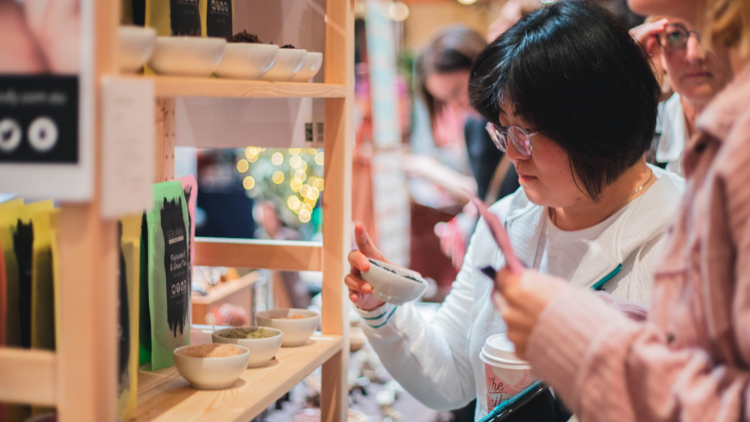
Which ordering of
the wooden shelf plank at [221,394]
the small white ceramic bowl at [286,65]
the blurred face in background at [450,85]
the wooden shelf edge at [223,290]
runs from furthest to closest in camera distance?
the blurred face in background at [450,85]
the wooden shelf edge at [223,290]
the small white ceramic bowl at [286,65]
the wooden shelf plank at [221,394]

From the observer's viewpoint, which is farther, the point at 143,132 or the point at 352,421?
the point at 352,421

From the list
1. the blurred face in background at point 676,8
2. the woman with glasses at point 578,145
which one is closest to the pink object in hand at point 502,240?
the blurred face in background at point 676,8

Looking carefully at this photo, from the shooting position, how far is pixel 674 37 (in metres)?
1.56

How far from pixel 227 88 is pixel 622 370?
22.4 inches

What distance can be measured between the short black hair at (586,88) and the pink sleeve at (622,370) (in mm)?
658

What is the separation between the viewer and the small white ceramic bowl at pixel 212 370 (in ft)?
2.99

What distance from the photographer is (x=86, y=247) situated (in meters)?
0.58

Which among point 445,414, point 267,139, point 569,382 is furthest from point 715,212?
point 445,414

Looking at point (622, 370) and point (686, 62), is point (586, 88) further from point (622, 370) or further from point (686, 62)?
point (622, 370)

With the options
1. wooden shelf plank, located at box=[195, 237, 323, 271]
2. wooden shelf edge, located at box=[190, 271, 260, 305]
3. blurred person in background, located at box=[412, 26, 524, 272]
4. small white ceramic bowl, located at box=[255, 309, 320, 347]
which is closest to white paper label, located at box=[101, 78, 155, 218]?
small white ceramic bowl, located at box=[255, 309, 320, 347]

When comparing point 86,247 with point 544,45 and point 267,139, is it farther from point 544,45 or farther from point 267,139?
point 544,45

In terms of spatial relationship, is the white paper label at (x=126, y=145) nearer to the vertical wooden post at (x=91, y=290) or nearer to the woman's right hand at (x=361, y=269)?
the vertical wooden post at (x=91, y=290)

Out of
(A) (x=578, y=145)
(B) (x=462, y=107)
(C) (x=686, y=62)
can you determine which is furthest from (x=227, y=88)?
(B) (x=462, y=107)

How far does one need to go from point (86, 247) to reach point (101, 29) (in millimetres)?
205
